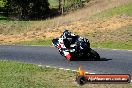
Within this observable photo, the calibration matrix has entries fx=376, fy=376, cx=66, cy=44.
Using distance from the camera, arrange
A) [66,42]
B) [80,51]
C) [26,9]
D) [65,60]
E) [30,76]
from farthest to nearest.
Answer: [26,9] → [66,42] → [80,51] → [65,60] → [30,76]

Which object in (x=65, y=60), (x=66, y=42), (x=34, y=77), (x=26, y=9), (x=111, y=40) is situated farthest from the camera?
(x=26, y=9)

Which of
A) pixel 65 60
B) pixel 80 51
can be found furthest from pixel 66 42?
pixel 65 60

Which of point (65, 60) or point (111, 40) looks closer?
point (65, 60)

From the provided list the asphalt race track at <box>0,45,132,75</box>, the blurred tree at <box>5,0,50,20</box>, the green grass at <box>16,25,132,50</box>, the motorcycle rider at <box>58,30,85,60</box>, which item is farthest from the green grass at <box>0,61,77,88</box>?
the blurred tree at <box>5,0,50,20</box>

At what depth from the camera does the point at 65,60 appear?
21.4 meters

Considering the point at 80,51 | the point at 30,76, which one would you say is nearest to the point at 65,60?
the point at 80,51

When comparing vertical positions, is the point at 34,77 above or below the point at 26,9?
above

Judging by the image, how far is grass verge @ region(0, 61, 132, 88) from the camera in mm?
14969

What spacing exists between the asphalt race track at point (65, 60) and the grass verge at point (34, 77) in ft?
5.13

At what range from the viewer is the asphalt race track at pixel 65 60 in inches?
754

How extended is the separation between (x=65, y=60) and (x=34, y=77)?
16.4 feet

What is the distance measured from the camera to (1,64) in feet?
64.2

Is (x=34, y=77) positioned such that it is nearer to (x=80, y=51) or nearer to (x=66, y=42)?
(x=80, y=51)

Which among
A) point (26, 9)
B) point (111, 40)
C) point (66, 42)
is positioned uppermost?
point (66, 42)
